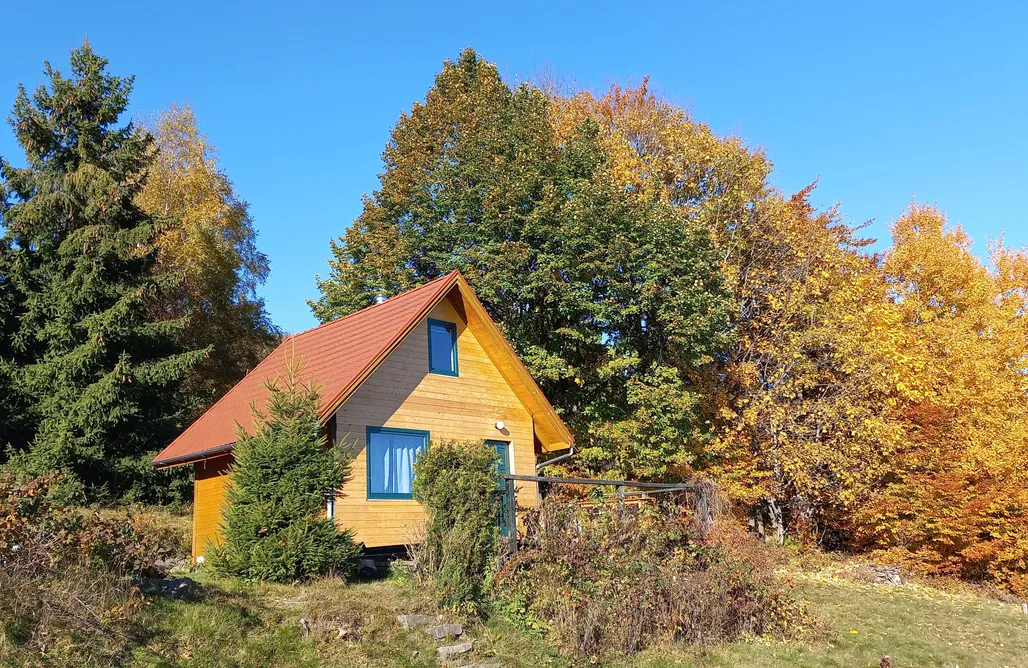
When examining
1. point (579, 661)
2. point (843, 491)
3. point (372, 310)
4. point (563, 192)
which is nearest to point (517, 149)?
point (563, 192)

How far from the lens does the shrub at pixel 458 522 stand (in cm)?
1027

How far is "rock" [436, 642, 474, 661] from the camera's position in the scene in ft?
29.4

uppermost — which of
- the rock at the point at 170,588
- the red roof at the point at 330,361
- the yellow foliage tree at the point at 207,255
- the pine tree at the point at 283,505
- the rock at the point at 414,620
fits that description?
the yellow foliage tree at the point at 207,255

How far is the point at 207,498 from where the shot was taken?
1673cm

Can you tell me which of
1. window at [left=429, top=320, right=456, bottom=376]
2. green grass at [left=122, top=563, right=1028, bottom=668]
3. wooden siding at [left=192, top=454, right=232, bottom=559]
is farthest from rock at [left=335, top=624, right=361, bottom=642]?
window at [left=429, top=320, right=456, bottom=376]

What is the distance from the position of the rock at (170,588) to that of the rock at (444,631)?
2751 mm

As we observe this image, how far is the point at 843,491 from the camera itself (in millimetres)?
23203

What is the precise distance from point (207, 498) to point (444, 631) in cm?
925

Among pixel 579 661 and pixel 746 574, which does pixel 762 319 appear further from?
pixel 579 661

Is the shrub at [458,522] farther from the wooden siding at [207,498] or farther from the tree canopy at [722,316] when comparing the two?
the tree canopy at [722,316]

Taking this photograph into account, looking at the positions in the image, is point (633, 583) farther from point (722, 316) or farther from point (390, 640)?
point (722, 316)

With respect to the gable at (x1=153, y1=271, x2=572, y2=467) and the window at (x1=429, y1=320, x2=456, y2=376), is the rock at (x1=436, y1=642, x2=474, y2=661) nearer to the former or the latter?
the gable at (x1=153, y1=271, x2=572, y2=467)

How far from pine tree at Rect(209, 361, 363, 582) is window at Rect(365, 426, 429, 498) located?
161 inches

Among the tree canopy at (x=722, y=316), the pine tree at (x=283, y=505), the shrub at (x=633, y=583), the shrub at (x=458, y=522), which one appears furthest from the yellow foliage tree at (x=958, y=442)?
the pine tree at (x=283, y=505)
